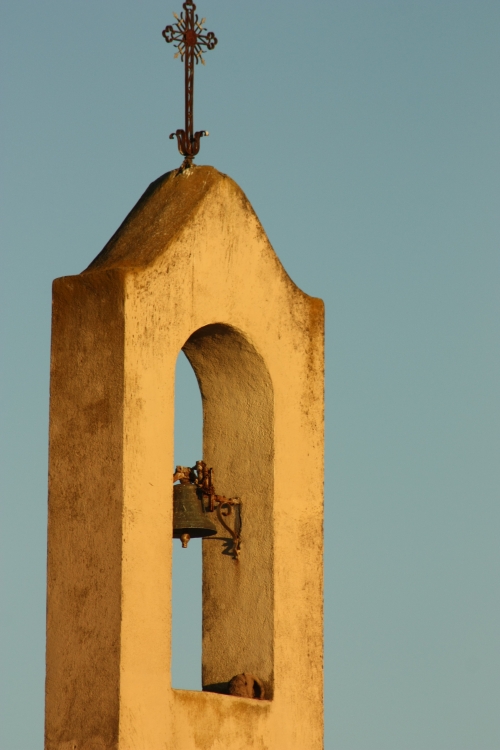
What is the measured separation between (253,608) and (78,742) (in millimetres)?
1713

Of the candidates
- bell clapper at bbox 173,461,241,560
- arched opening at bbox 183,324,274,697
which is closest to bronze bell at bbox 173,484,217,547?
bell clapper at bbox 173,461,241,560

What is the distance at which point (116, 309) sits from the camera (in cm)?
1125

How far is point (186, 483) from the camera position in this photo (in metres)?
12.1

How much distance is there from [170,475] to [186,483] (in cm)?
76

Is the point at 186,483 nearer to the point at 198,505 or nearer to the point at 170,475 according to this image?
the point at 198,505

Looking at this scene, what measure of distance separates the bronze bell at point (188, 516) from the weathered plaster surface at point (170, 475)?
11.5 inches

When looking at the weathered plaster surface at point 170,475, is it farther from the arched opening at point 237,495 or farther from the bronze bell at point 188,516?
the bronze bell at point 188,516

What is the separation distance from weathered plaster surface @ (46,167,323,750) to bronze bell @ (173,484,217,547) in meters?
0.29

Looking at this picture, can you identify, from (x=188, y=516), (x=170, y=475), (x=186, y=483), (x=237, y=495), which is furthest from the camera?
(x=237, y=495)

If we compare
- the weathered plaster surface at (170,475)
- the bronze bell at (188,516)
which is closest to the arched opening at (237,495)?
the weathered plaster surface at (170,475)

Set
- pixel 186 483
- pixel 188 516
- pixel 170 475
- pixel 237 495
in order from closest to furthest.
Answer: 1. pixel 170 475
2. pixel 188 516
3. pixel 186 483
4. pixel 237 495

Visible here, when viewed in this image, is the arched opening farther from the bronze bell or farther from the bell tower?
the bronze bell

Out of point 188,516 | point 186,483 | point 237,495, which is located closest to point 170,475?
Result: point 188,516

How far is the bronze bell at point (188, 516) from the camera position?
39.2 ft
